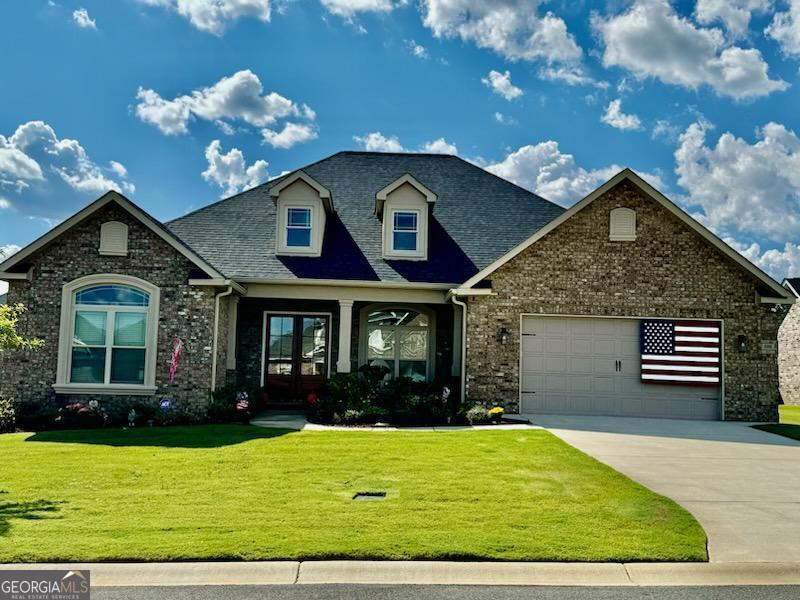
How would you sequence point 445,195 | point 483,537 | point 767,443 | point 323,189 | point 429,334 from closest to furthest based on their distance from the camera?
point 483,537
point 767,443
point 323,189
point 429,334
point 445,195

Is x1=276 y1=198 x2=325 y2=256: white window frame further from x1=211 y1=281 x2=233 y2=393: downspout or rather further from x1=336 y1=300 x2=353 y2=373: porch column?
x1=211 y1=281 x2=233 y2=393: downspout

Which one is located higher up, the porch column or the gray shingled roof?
the gray shingled roof

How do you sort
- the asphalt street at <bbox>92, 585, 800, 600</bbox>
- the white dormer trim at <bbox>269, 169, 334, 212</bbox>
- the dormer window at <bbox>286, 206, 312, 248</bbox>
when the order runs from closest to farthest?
the asphalt street at <bbox>92, 585, 800, 600</bbox>
the white dormer trim at <bbox>269, 169, 334, 212</bbox>
the dormer window at <bbox>286, 206, 312, 248</bbox>

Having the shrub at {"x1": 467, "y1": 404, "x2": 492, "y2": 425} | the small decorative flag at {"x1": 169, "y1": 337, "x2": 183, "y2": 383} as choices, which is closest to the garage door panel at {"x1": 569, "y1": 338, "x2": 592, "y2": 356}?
the shrub at {"x1": 467, "y1": 404, "x2": 492, "y2": 425}

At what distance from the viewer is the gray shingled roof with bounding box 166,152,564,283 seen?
58.4 ft

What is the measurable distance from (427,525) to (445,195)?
15.3 meters

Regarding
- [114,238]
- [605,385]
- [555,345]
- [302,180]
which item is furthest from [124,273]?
[605,385]

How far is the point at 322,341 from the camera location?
19344 millimetres

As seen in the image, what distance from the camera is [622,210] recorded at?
16.9 metres

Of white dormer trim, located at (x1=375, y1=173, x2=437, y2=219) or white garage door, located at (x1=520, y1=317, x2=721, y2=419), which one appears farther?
white dormer trim, located at (x1=375, y1=173, x2=437, y2=219)

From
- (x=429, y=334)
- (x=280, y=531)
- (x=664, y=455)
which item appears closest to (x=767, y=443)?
(x=664, y=455)

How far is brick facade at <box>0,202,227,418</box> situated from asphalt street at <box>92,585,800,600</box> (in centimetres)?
1048

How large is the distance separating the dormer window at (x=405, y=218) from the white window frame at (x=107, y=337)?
20.5 ft

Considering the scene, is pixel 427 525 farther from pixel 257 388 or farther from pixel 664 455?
pixel 257 388
